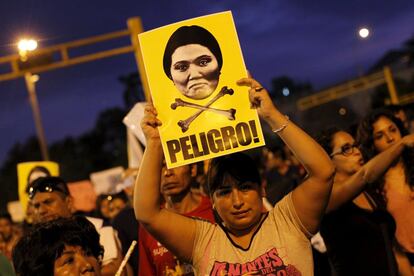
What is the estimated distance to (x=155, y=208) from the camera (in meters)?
3.52

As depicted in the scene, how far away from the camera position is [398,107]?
6672mm

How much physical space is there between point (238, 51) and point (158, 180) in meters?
0.78

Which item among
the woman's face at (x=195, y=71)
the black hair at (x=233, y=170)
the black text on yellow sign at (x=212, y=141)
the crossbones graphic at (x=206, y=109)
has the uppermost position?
the woman's face at (x=195, y=71)

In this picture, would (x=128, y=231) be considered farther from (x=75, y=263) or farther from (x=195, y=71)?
(x=195, y=71)

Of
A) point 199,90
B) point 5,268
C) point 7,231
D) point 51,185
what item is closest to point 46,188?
point 51,185

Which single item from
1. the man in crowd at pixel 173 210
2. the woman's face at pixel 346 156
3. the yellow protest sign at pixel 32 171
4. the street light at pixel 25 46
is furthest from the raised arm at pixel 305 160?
the street light at pixel 25 46

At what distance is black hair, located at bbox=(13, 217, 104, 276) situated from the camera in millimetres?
3387

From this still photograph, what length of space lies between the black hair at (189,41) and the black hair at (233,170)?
19.7 inches

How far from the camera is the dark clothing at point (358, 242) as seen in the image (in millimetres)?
4324

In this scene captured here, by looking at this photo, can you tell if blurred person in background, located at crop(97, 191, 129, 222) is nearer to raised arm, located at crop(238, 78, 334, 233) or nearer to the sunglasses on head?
the sunglasses on head

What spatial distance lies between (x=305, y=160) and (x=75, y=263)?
1.22m

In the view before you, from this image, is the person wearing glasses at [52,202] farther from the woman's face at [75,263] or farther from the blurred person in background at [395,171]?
the blurred person in background at [395,171]

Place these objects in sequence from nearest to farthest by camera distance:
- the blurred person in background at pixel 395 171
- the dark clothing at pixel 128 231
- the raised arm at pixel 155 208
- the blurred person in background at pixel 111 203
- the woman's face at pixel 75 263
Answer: the woman's face at pixel 75 263 < the raised arm at pixel 155 208 < the blurred person in background at pixel 395 171 < the dark clothing at pixel 128 231 < the blurred person in background at pixel 111 203

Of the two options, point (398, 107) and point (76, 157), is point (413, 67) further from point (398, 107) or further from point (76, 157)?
point (398, 107)
